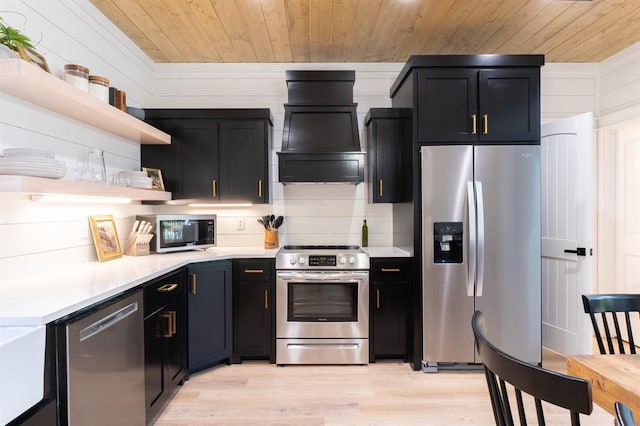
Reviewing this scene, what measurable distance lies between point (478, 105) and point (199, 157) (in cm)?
260

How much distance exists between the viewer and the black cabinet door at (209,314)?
264cm

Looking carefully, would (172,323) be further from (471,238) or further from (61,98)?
(471,238)

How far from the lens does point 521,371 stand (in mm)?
762

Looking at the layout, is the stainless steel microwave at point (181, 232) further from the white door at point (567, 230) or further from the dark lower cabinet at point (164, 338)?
the white door at point (567, 230)

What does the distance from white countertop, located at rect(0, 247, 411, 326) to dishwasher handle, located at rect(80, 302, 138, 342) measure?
0.10m

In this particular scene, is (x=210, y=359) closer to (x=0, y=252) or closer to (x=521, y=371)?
(x=0, y=252)

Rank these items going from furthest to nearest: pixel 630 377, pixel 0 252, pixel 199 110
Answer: pixel 199 110
pixel 0 252
pixel 630 377

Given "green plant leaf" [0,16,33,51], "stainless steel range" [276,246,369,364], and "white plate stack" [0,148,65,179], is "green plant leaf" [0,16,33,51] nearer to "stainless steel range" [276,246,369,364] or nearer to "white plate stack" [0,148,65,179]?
"white plate stack" [0,148,65,179]

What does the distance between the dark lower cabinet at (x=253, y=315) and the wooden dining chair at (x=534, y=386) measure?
2226 mm

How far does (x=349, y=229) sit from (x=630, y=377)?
2675 mm

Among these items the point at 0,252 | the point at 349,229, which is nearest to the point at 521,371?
the point at 0,252

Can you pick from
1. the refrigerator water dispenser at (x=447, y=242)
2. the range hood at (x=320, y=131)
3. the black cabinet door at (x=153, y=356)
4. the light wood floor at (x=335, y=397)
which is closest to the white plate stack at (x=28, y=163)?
the black cabinet door at (x=153, y=356)

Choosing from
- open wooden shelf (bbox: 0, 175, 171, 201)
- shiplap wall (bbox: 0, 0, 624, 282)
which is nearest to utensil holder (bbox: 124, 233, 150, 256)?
shiplap wall (bbox: 0, 0, 624, 282)

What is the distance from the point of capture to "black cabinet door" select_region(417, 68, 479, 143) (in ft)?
9.03
